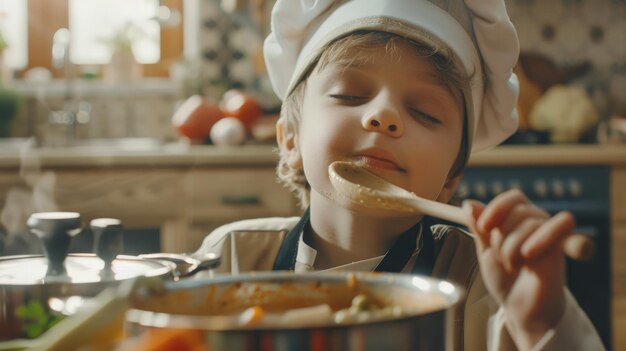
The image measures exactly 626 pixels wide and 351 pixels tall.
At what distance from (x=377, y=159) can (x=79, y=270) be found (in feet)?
1.21

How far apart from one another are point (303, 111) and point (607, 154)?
160 centimetres

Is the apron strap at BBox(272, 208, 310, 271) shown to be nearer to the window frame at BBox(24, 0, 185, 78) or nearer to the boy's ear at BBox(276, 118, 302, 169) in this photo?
the boy's ear at BBox(276, 118, 302, 169)

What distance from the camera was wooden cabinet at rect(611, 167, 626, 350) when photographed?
2.34 m

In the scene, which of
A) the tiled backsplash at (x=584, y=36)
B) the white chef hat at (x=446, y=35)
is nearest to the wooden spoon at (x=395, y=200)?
the white chef hat at (x=446, y=35)

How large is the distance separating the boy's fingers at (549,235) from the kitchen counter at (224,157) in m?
1.84

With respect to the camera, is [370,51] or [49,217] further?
[370,51]

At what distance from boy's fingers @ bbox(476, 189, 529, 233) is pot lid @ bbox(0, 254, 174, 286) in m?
0.23

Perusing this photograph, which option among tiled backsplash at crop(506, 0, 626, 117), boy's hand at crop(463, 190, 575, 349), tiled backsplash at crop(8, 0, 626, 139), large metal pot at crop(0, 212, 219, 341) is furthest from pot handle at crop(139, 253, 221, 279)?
tiled backsplash at crop(506, 0, 626, 117)

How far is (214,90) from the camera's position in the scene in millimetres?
2895

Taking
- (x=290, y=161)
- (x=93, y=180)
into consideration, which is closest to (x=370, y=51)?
(x=290, y=161)

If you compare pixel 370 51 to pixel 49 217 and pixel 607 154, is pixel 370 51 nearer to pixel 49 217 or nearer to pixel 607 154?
pixel 49 217

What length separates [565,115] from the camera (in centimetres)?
263

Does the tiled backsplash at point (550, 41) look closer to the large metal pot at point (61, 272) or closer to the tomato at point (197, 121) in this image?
the tomato at point (197, 121)

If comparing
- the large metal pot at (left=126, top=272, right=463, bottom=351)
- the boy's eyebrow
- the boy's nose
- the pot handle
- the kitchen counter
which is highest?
the boy's eyebrow
